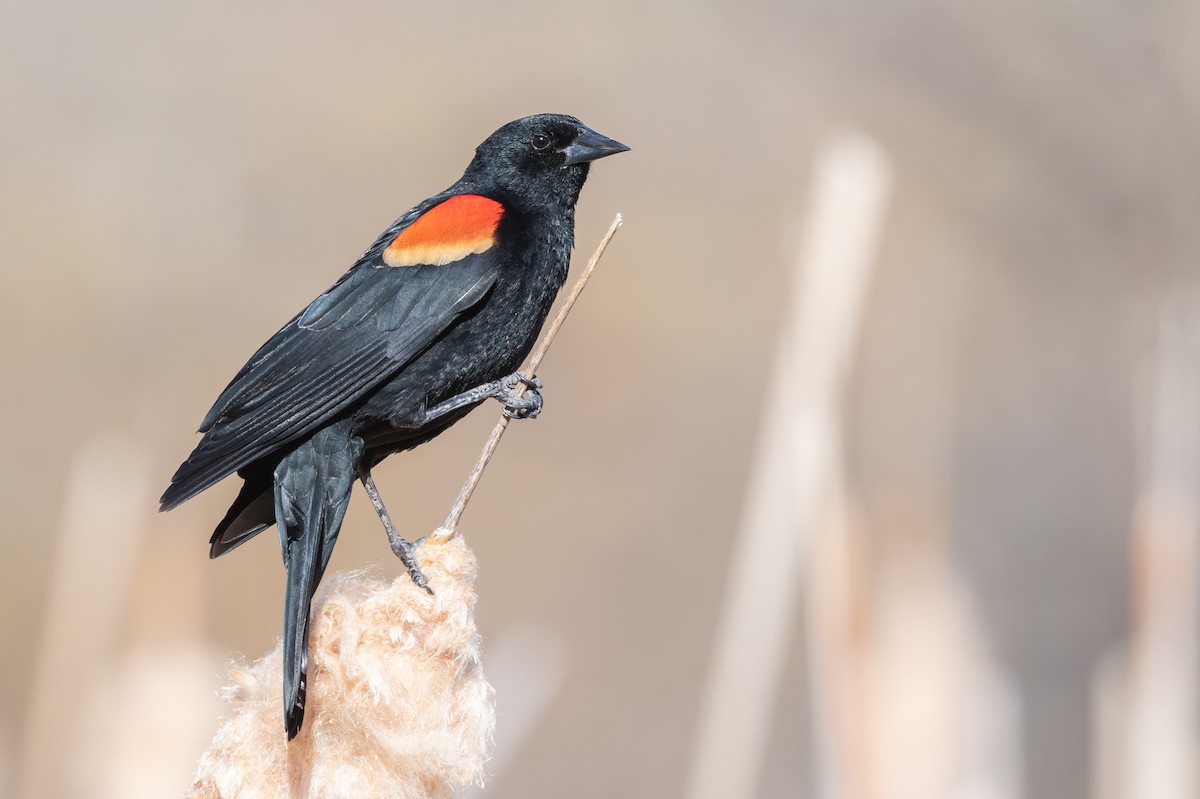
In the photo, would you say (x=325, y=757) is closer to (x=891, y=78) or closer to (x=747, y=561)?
(x=747, y=561)

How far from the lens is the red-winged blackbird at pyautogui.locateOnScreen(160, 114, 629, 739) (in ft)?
7.06

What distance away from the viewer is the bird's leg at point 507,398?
229cm

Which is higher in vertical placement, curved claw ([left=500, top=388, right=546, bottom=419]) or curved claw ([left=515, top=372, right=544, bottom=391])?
curved claw ([left=515, top=372, right=544, bottom=391])

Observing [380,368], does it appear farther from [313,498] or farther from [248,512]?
[248,512]

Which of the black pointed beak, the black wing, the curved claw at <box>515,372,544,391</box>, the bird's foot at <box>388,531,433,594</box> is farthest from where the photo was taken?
the black pointed beak

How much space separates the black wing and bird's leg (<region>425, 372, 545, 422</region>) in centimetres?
13

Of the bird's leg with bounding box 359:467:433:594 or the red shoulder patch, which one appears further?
the red shoulder patch

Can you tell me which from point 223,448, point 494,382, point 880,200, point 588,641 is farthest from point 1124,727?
point 588,641

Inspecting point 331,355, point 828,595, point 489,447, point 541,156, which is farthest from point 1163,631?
point 331,355

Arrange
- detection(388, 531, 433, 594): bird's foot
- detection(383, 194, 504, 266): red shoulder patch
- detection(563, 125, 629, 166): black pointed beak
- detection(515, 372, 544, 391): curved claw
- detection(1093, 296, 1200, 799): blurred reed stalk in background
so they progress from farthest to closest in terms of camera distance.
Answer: detection(563, 125, 629, 166): black pointed beak, detection(1093, 296, 1200, 799): blurred reed stalk in background, detection(383, 194, 504, 266): red shoulder patch, detection(515, 372, 544, 391): curved claw, detection(388, 531, 433, 594): bird's foot

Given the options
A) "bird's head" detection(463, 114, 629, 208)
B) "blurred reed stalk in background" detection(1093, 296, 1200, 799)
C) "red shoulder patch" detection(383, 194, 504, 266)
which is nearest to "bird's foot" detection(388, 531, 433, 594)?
"red shoulder patch" detection(383, 194, 504, 266)

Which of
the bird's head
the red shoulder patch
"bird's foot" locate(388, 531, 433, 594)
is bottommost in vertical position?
"bird's foot" locate(388, 531, 433, 594)

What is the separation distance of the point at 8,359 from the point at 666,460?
167 inches

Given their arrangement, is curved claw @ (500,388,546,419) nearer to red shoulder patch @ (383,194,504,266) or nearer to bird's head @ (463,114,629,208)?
red shoulder patch @ (383,194,504,266)
